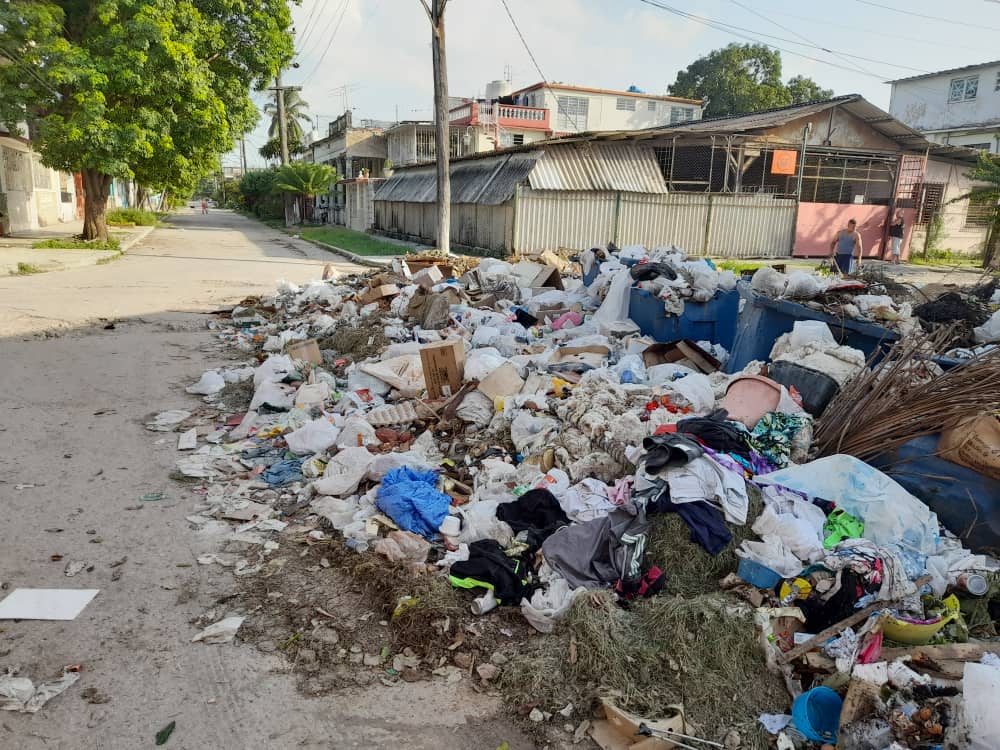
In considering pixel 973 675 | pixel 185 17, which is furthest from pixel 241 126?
pixel 973 675

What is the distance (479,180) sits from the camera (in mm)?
20391

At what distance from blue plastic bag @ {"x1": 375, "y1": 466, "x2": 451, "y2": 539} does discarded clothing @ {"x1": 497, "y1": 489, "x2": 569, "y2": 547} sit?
0.38m

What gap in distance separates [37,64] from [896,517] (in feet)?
69.5

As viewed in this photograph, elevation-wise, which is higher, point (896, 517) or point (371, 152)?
point (371, 152)

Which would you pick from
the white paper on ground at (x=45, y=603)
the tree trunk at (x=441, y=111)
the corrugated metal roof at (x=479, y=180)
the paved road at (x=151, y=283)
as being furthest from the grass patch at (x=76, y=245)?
the white paper on ground at (x=45, y=603)

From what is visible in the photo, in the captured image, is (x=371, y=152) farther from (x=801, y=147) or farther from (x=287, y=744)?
(x=287, y=744)

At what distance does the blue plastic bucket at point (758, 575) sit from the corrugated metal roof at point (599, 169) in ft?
51.2

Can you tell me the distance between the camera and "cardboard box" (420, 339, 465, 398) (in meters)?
6.20

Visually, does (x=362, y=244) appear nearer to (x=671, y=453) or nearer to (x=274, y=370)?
(x=274, y=370)

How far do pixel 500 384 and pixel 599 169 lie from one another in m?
14.4

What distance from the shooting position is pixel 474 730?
265 cm

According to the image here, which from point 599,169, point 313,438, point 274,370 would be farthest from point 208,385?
point 599,169

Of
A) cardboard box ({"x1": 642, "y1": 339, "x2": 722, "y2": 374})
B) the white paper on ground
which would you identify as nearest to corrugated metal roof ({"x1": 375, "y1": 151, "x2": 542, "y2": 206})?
cardboard box ({"x1": 642, "y1": 339, "x2": 722, "y2": 374})

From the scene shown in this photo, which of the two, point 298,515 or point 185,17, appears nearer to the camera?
point 298,515
